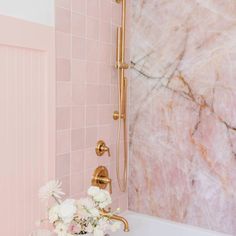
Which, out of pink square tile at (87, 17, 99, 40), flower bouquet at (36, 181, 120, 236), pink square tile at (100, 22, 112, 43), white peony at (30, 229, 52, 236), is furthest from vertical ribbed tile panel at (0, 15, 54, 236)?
pink square tile at (100, 22, 112, 43)

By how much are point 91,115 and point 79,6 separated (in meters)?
0.58

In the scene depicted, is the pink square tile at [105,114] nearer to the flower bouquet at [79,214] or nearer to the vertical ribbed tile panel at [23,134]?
the vertical ribbed tile panel at [23,134]

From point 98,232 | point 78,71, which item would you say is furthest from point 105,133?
point 98,232

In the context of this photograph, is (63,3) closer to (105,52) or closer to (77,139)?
(105,52)

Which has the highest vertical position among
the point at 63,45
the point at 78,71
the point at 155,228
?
the point at 63,45

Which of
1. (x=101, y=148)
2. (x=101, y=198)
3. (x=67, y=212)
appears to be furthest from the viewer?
(x=101, y=148)

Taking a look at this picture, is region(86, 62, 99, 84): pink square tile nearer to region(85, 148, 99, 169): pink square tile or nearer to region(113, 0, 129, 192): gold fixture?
region(113, 0, 129, 192): gold fixture

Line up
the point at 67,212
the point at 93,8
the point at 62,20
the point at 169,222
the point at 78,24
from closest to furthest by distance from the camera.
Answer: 1. the point at 67,212
2. the point at 62,20
3. the point at 78,24
4. the point at 93,8
5. the point at 169,222

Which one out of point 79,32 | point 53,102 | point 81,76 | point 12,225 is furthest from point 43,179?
point 79,32

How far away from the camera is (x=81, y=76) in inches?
68.6

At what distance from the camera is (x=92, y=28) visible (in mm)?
1810

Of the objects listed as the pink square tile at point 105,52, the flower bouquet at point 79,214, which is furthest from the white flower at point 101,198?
the pink square tile at point 105,52

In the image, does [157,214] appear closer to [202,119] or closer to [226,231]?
[226,231]

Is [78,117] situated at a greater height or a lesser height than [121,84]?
lesser
